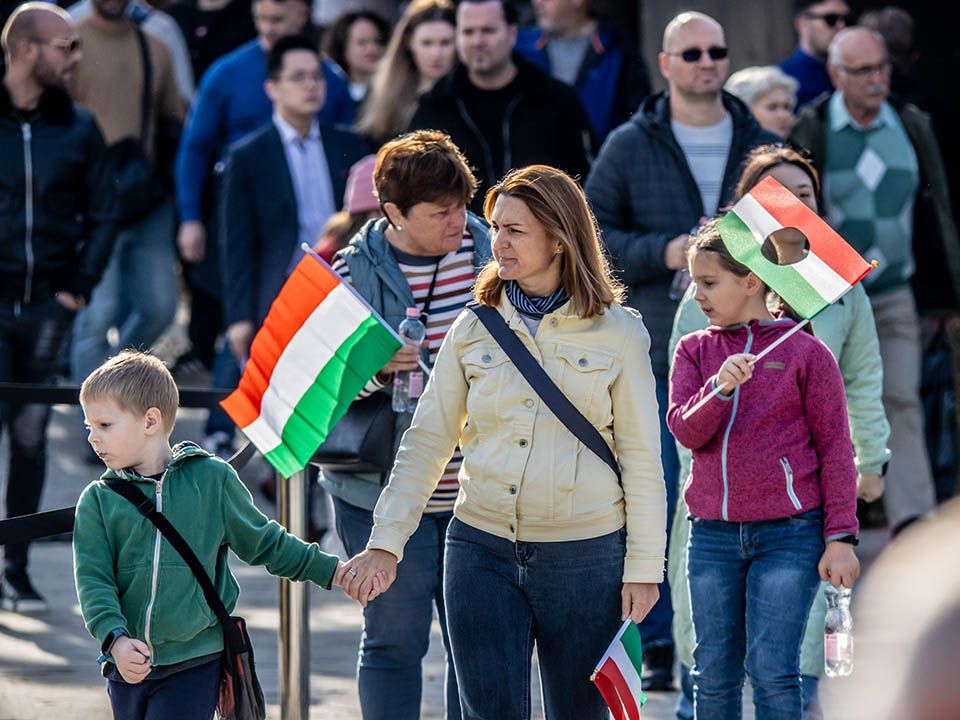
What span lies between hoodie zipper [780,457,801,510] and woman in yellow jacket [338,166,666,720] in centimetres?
59

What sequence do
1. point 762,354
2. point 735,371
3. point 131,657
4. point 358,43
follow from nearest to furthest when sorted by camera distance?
point 131,657
point 735,371
point 762,354
point 358,43

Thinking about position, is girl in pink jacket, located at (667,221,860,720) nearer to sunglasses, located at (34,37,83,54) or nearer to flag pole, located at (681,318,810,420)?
flag pole, located at (681,318,810,420)

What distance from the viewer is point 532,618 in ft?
13.8

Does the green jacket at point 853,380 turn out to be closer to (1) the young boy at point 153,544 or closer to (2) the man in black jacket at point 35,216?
(1) the young boy at point 153,544

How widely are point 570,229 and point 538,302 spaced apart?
0.64 feet

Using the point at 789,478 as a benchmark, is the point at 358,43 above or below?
above

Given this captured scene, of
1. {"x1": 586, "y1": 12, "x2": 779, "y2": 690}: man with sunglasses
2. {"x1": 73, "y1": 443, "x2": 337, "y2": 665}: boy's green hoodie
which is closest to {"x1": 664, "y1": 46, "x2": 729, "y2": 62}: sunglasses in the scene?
{"x1": 586, "y1": 12, "x2": 779, "y2": 690}: man with sunglasses

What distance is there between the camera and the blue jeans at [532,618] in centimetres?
413

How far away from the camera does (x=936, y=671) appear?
5.16 ft

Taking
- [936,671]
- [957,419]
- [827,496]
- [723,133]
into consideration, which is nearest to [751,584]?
[827,496]

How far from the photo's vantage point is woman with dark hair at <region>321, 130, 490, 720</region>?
4930 millimetres

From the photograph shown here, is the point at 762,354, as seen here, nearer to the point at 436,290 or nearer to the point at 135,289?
the point at 436,290

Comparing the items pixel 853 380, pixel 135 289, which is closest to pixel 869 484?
pixel 853 380

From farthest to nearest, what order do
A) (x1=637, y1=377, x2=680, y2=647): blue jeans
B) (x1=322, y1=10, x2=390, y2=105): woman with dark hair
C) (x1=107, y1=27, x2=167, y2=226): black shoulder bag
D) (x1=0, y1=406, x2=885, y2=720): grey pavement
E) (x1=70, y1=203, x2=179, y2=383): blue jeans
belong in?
(x1=322, y1=10, x2=390, y2=105): woman with dark hair
(x1=70, y1=203, x2=179, y2=383): blue jeans
(x1=107, y1=27, x2=167, y2=226): black shoulder bag
(x1=637, y1=377, x2=680, y2=647): blue jeans
(x1=0, y1=406, x2=885, y2=720): grey pavement
